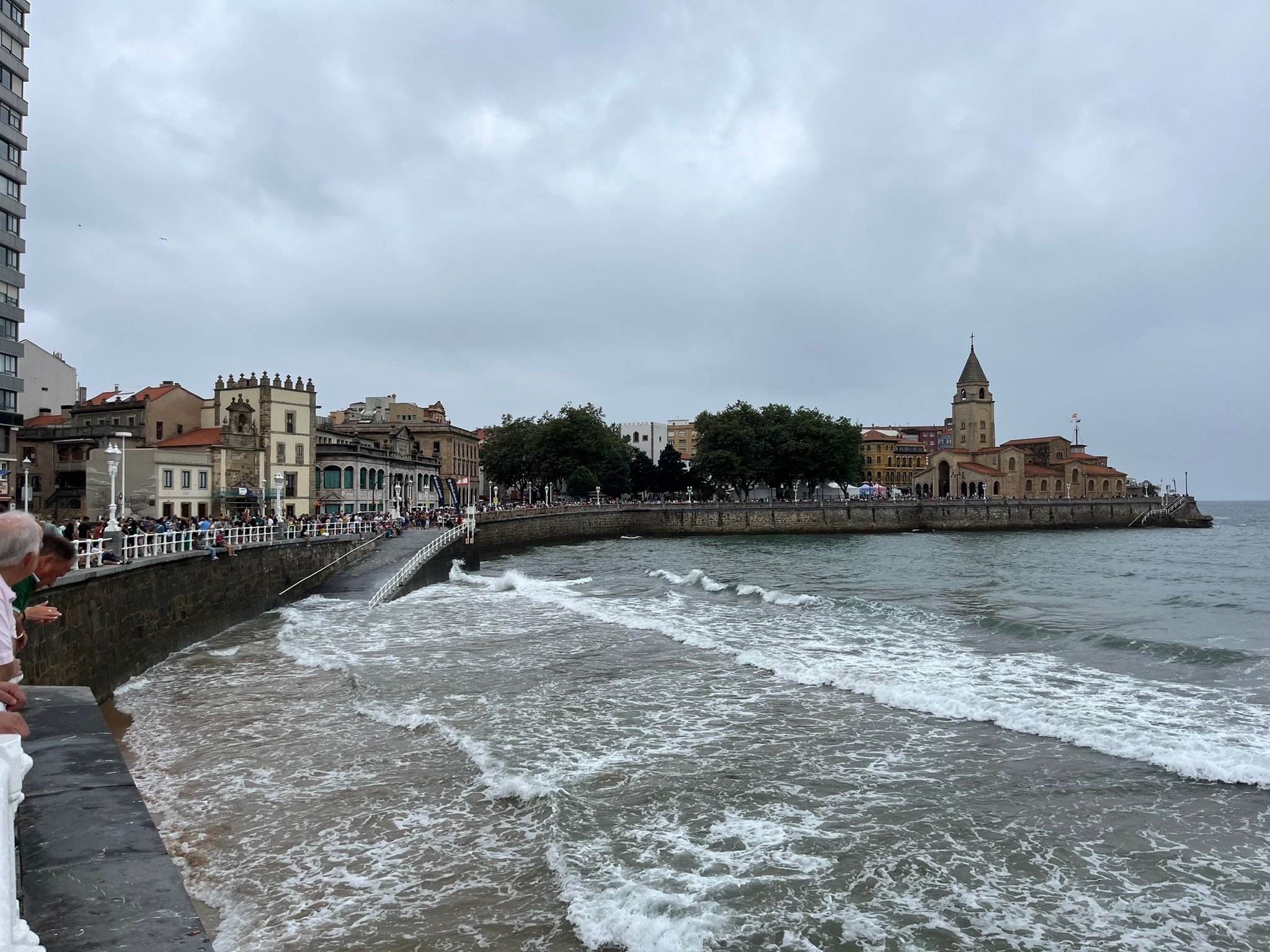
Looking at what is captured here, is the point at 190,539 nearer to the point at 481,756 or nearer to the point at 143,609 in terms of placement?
the point at 143,609

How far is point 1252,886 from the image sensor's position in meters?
7.48

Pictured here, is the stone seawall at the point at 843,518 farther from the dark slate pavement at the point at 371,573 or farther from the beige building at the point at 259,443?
the dark slate pavement at the point at 371,573

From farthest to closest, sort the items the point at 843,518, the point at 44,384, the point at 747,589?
the point at 843,518 → the point at 44,384 → the point at 747,589

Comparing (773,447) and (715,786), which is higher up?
(773,447)

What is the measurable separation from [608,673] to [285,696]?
574cm

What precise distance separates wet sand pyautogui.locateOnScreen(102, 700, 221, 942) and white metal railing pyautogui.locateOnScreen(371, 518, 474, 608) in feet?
38.7

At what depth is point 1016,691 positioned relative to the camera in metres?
14.6

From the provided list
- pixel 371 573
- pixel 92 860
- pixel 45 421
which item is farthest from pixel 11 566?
pixel 45 421

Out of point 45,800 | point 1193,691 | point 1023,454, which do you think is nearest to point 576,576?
point 1193,691

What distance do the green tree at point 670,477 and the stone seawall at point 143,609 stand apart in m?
92.1

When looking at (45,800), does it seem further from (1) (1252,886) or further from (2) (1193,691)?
(2) (1193,691)

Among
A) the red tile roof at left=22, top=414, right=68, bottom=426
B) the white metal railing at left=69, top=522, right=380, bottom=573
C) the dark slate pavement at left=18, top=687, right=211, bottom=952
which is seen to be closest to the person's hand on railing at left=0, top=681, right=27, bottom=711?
the dark slate pavement at left=18, top=687, right=211, bottom=952

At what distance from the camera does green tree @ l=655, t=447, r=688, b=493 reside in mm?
118375

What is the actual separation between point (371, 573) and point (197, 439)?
83.9 feet
